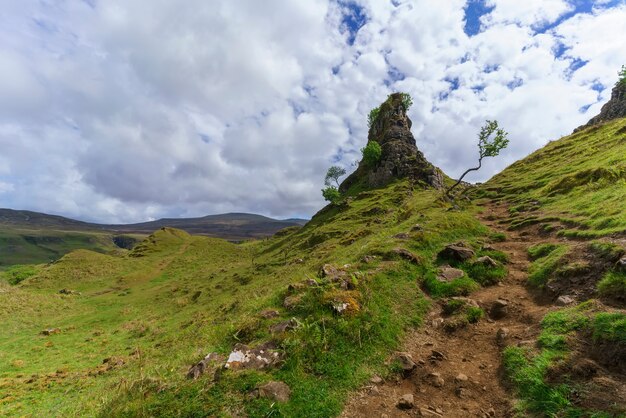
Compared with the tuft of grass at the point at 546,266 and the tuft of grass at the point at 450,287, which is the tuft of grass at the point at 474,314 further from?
the tuft of grass at the point at 546,266

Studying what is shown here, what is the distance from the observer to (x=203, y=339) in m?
18.5

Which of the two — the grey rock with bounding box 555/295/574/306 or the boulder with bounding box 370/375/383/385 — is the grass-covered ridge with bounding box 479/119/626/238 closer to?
the grey rock with bounding box 555/295/574/306

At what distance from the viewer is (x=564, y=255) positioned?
55.0 feet

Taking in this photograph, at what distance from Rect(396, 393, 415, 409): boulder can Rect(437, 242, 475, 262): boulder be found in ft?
42.1

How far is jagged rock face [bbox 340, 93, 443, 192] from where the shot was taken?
103 meters

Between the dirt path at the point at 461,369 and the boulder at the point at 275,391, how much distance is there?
188cm

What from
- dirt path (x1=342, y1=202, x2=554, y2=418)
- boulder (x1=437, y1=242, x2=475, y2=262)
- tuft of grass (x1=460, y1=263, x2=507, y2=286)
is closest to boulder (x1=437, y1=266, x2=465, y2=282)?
tuft of grass (x1=460, y1=263, x2=507, y2=286)

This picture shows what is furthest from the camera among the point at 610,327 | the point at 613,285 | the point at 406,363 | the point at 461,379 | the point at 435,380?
the point at 613,285

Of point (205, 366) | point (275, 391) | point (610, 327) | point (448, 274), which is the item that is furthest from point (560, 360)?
point (205, 366)

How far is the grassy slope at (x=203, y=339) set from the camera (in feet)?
31.2

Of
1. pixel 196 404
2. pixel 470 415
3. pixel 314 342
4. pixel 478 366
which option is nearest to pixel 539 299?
pixel 478 366

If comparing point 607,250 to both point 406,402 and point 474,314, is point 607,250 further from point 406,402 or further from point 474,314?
point 406,402

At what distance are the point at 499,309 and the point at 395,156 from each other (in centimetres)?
10296

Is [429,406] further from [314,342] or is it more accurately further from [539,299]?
[539,299]
